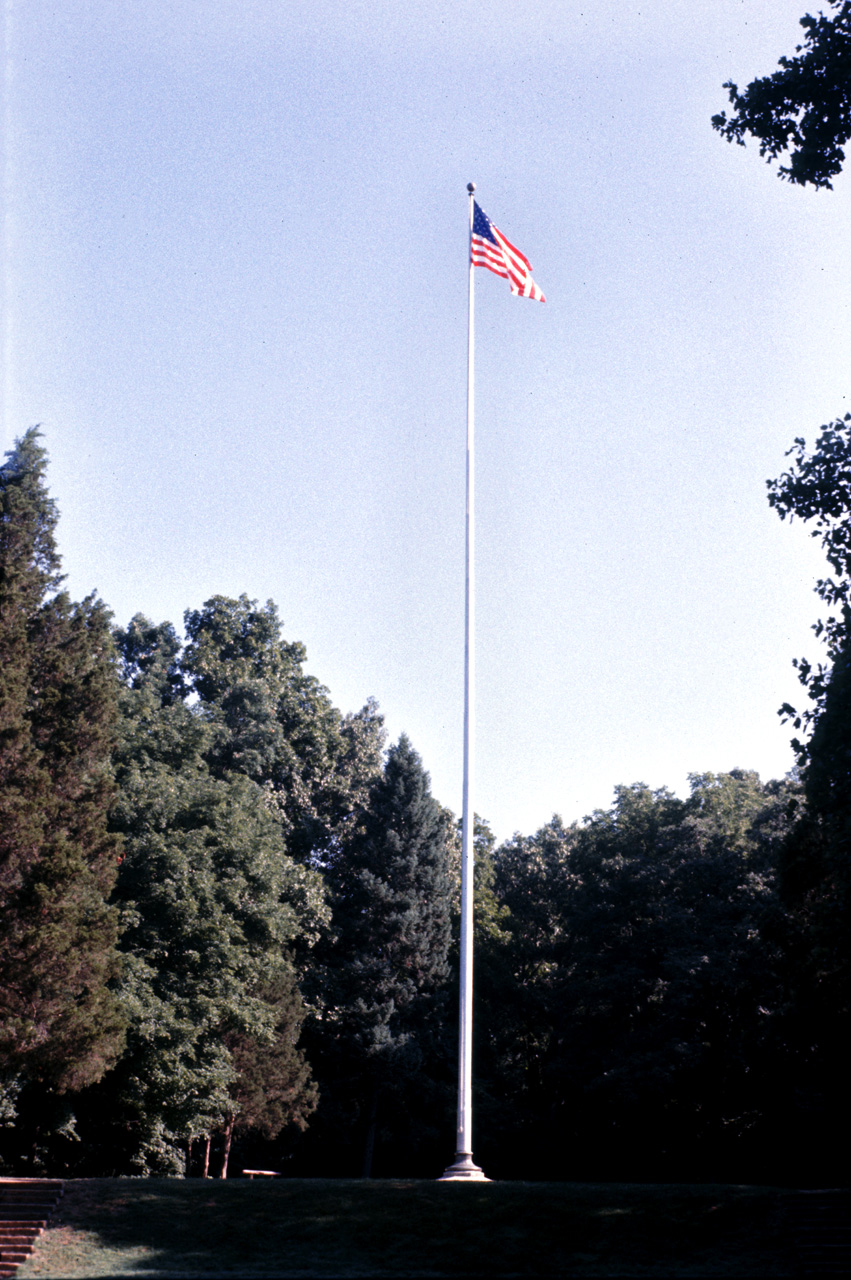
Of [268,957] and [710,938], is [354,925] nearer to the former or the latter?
[268,957]

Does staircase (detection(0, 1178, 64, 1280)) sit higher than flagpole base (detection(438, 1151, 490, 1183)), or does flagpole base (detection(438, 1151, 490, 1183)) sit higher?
flagpole base (detection(438, 1151, 490, 1183))

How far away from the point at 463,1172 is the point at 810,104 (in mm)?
17689

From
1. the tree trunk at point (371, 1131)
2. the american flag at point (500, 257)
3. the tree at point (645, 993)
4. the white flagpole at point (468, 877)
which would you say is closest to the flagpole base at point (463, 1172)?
the white flagpole at point (468, 877)

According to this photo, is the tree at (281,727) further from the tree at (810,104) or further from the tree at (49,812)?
the tree at (810,104)

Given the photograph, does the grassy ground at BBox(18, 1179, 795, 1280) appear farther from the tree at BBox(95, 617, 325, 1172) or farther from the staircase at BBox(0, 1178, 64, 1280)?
the tree at BBox(95, 617, 325, 1172)

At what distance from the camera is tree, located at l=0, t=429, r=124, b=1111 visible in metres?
19.9

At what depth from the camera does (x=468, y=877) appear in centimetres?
1981

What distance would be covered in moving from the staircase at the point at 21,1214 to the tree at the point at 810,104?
19311 mm

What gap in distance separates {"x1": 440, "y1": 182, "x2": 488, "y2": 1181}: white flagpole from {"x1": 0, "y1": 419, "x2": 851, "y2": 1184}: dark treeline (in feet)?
19.5

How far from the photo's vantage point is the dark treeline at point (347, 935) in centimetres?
2033

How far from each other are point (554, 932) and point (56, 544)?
28032mm

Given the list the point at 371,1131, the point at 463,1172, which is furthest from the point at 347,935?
the point at 463,1172

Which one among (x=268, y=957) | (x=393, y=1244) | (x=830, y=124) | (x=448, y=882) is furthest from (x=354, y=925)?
(x=830, y=124)

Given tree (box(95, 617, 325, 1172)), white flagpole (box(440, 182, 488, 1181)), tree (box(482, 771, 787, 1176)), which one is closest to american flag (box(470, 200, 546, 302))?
white flagpole (box(440, 182, 488, 1181))
